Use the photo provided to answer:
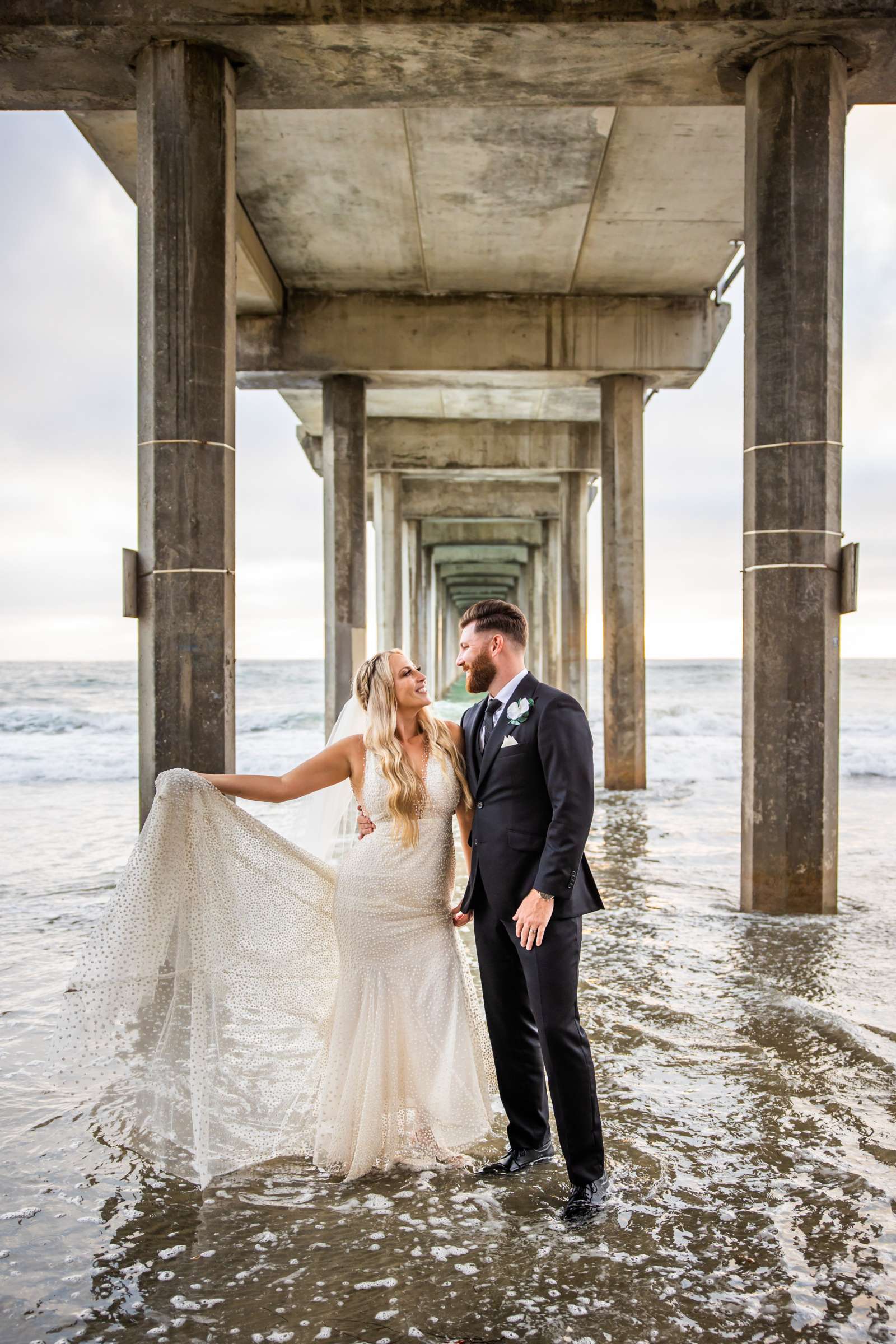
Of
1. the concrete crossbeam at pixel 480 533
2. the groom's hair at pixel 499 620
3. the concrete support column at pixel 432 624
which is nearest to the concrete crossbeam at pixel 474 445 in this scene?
the concrete crossbeam at pixel 480 533

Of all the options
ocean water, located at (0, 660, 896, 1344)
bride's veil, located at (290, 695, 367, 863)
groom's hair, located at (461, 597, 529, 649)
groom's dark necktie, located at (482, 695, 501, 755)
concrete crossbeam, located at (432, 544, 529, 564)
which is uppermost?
concrete crossbeam, located at (432, 544, 529, 564)

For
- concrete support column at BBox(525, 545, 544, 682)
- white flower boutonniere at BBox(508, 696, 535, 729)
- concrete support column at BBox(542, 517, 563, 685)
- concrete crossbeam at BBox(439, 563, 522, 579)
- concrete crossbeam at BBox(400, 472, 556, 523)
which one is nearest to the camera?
white flower boutonniere at BBox(508, 696, 535, 729)

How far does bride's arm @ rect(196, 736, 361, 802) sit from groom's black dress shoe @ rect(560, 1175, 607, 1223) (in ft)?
4.91

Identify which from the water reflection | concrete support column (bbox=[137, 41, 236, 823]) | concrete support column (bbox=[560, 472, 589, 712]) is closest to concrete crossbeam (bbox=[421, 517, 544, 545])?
concrete support column (bbox=[560, 472, 589, 712])

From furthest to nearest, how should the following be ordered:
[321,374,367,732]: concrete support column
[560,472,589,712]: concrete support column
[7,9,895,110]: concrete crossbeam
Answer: [560,472,589,712]: concrete support column, [321,374,367,732]: concrete support column, [7,9,895,110]: concrete crossbeam

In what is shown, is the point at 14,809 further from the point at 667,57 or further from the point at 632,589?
the point at 667,57

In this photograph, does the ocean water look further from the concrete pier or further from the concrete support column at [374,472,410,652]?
the concrete support column at [374,472,410,652]

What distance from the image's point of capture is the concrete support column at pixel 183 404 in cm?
Answer: 664

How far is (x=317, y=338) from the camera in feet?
44.3

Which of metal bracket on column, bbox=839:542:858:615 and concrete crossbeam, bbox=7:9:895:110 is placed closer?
concrete crossbeam, bbox=7:9:895:110

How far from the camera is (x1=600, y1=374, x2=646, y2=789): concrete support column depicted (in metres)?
14.0

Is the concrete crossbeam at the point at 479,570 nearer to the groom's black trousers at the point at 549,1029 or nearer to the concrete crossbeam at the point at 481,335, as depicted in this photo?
the concrete crossbeam at the point at 481,335

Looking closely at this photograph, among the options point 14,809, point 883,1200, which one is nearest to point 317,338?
point 14,809

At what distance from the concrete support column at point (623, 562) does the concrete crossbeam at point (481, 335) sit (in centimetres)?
66
